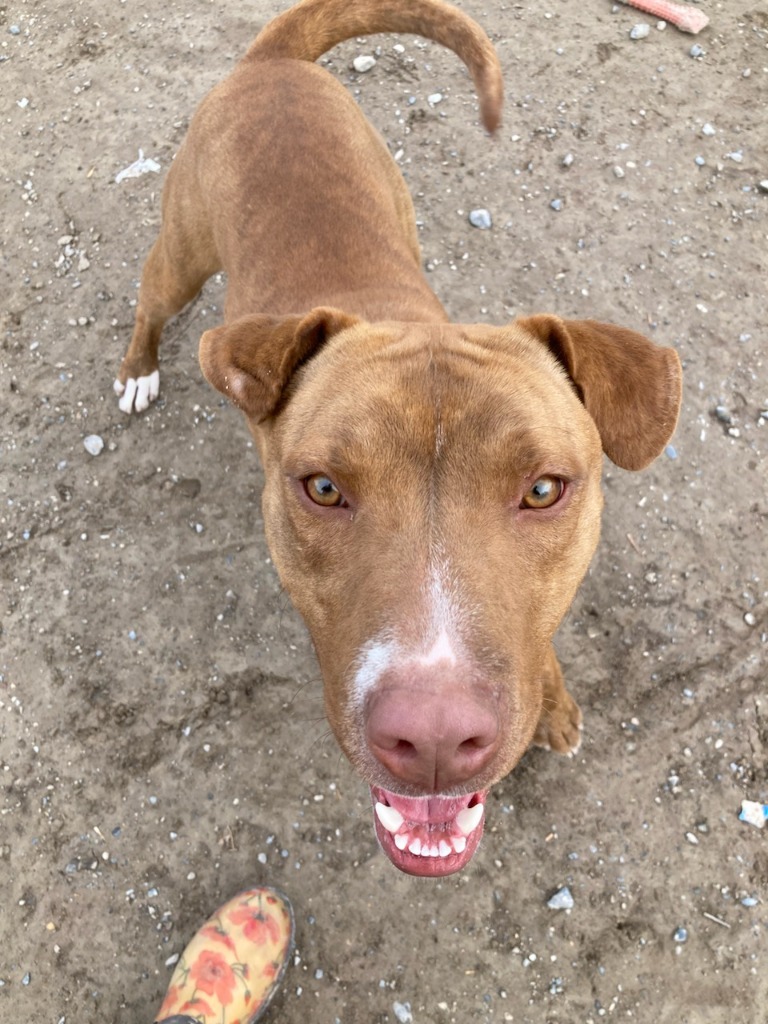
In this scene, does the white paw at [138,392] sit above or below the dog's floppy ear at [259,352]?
below

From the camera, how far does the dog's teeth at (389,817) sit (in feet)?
9.06

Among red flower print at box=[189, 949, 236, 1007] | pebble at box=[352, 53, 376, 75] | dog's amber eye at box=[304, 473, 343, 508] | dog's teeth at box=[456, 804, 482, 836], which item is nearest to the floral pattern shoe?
red flower print at box=[189, 949, 236, 1007]

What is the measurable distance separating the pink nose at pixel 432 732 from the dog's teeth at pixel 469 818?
0.83m

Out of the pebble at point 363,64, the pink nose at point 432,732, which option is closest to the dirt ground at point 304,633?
the pebble at point 363,64

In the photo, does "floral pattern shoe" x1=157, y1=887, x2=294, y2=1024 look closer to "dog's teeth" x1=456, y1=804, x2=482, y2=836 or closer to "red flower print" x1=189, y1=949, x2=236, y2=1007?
"red flower print" x1=189, y1=949, x2=236, y2=1007

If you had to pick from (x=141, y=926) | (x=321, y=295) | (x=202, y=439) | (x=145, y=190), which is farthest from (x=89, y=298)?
(x=141, y=926)

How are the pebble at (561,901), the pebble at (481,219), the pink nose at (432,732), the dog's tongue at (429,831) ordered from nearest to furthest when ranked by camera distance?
1. the pink nose at (432,732)
2. the dog's tongue at (429,831)
3. the pebble at (561,901)
4. the pebble at (481,219)

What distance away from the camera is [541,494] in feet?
7.99

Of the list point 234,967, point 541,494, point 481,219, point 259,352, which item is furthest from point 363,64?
point 234,967

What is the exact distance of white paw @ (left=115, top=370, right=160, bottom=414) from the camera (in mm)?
4887

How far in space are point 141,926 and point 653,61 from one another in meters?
6.77

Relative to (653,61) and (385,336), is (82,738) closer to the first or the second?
(385,336)

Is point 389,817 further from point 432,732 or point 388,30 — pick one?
point 388,30

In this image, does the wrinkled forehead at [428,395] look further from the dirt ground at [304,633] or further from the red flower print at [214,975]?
the red flower print at [214,975]
